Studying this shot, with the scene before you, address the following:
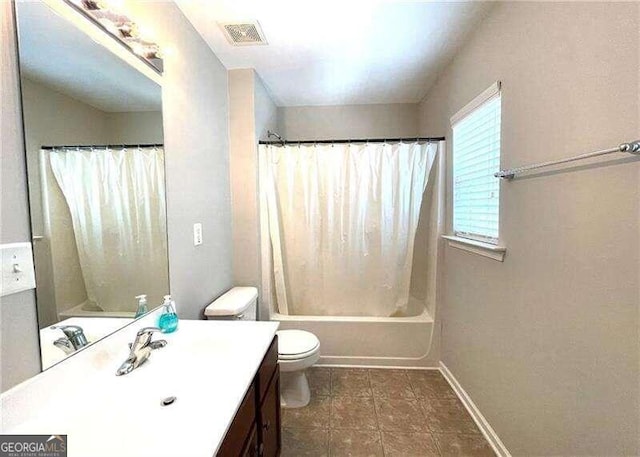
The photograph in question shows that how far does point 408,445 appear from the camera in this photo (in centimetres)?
157

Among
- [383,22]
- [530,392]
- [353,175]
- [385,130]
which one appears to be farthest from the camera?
[385,130]

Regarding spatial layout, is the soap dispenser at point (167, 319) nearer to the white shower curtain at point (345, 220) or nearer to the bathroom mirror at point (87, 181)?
the bathroom mirror at point (87, 181)

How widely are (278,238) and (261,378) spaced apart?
140 cm

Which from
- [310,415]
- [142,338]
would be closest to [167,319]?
[142,338]

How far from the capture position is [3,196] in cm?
68

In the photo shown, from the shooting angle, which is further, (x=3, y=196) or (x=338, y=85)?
(x=338, y=85)

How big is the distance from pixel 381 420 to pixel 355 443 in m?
0.25

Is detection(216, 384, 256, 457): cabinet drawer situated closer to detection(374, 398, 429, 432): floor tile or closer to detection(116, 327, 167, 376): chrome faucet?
detection(116, 327, 167, 376): chrome faucet

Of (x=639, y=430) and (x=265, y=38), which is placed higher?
(x=265, y=38)

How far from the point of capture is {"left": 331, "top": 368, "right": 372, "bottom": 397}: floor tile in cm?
203

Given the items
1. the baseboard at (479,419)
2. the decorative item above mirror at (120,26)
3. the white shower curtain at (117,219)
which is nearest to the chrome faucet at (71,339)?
the white shower curtain at (117,219)

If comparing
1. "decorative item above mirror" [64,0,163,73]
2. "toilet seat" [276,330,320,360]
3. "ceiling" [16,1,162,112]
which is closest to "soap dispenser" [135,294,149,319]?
"ceiling" [16,1,162,112]

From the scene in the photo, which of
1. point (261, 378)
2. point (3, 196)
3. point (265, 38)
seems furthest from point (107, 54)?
point (261, 378)

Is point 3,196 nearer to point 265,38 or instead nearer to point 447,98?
point 265,38
